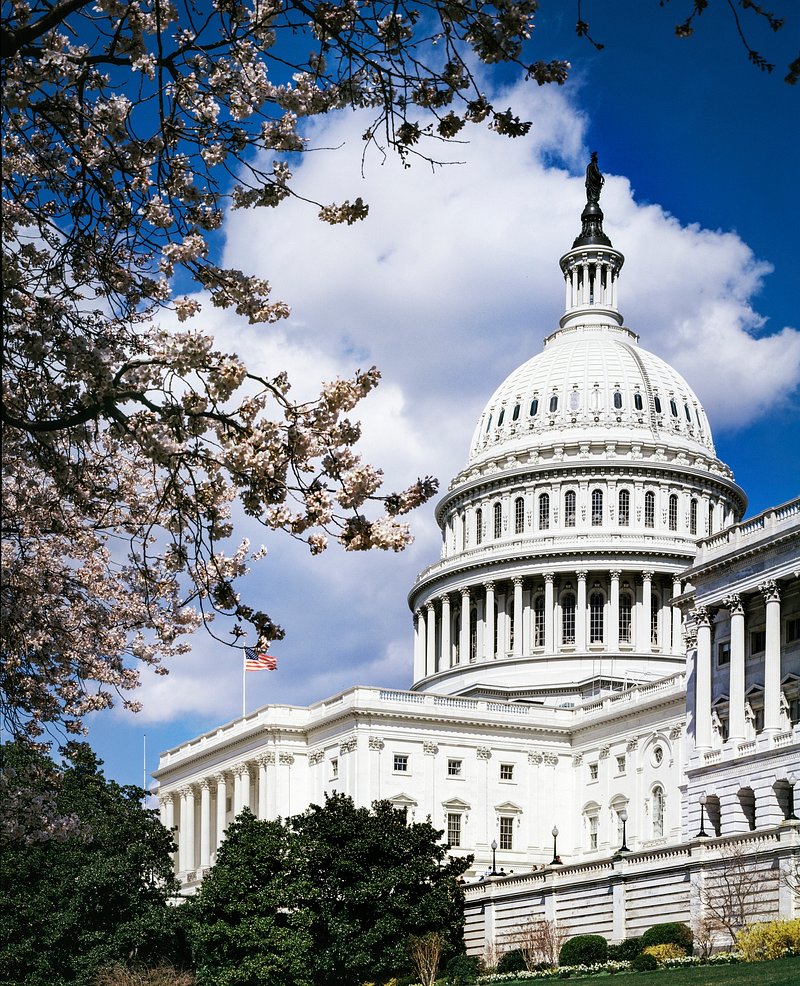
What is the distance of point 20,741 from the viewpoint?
2541 centimetres

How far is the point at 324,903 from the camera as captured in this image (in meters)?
71.6

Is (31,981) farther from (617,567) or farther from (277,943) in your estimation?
(617,567)

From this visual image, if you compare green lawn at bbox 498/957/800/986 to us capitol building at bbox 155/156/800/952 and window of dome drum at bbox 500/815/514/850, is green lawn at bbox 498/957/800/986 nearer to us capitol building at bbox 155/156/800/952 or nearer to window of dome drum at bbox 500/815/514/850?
us capitol building at bbox 155/156/800/952

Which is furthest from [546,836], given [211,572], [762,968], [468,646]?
[211,572]

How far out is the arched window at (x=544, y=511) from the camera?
139625mm

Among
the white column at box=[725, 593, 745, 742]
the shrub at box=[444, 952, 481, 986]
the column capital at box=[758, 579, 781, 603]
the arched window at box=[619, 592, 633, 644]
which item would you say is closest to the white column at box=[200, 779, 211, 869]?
the arched window at box=[619, 592, 633, 644]

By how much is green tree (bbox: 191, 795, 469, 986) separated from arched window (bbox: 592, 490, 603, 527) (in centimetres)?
6531

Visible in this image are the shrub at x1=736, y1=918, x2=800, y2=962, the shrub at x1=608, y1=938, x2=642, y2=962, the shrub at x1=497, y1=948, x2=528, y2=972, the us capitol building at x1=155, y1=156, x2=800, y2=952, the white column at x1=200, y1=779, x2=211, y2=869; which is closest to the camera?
the shrub at x1=736, y1=918, x2=800, y2=962

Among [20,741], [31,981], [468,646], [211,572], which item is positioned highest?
[468,646]

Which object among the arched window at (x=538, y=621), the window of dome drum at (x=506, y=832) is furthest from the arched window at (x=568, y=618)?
the window of dome drum at (x=506, y=832)

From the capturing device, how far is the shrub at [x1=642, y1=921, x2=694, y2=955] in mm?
60500

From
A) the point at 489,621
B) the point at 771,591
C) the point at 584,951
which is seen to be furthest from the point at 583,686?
the point at 584,951

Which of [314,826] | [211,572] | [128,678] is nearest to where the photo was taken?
[211,572]

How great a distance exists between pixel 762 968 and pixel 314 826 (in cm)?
2973
